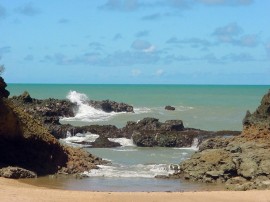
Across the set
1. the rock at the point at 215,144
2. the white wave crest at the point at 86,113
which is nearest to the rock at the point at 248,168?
the rock at the point at 215,144

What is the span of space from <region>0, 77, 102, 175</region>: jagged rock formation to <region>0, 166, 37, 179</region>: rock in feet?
2.96

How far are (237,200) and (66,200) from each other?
5.08m

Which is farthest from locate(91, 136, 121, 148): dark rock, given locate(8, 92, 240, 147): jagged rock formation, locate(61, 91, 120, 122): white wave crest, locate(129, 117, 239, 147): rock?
locate(61, 91, 120, 122): white wave crest

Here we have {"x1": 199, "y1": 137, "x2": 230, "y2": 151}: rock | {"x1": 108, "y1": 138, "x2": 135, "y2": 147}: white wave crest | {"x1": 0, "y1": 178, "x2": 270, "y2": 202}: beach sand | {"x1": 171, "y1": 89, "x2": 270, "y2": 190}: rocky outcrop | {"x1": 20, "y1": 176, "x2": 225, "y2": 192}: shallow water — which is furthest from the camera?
{"x1": 108, "y1": 138, "x2": 135, "y2": 147}: white wave crest

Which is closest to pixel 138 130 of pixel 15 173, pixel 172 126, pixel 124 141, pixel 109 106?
pixel 124 141

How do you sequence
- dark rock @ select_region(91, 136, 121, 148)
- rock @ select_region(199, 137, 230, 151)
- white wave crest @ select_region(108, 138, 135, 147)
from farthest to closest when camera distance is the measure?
white wave crest @ select_region(108, 138, 135, 147) < dark rock @ select_region(91, 136, 121, 148) < rock @ select_region(199, 137, 230, 151)

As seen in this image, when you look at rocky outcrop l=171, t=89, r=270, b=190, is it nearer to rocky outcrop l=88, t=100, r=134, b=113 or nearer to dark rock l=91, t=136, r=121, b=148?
dark rock l=91, t=136, r=121, b=148

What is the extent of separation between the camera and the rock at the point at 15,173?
2064 centimetres

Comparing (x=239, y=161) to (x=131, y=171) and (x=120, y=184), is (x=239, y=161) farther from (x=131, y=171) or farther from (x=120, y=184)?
(x=131, y=171)

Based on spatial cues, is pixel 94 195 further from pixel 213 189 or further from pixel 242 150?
pixel 242 150

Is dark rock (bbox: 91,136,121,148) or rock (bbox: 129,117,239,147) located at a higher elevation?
rock (bbox: 129,117,239,147)

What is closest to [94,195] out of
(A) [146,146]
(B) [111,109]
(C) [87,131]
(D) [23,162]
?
(D) [23,162]

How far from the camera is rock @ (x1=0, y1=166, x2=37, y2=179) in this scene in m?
20.6

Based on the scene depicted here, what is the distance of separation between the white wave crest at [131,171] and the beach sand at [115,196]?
5.23 meters
